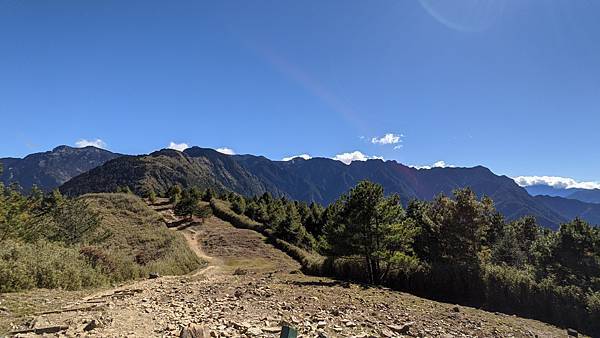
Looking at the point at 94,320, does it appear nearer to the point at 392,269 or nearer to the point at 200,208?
the point at 392,269

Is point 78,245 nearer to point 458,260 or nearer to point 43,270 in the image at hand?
point 43,270

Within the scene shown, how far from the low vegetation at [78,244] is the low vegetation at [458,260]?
528 inches

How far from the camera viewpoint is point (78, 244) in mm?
21062

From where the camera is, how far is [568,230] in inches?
1123

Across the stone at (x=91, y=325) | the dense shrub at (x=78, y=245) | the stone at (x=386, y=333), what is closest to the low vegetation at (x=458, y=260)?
the dense shrub at (x=78, y=245)

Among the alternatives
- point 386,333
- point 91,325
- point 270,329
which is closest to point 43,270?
point 91,325

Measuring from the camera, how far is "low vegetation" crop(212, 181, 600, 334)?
70.3ft

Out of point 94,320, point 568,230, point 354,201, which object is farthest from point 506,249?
point 94,320

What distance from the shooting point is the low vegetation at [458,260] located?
21422mm

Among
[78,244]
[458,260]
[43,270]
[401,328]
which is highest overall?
[458,260]

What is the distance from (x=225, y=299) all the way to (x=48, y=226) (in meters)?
27.6

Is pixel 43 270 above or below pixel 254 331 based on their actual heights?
above

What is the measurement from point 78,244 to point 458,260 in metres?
26.0

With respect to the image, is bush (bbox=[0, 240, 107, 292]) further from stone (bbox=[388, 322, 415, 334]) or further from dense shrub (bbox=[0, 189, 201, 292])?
stone (bbox=[388, 322, 415, 334])
